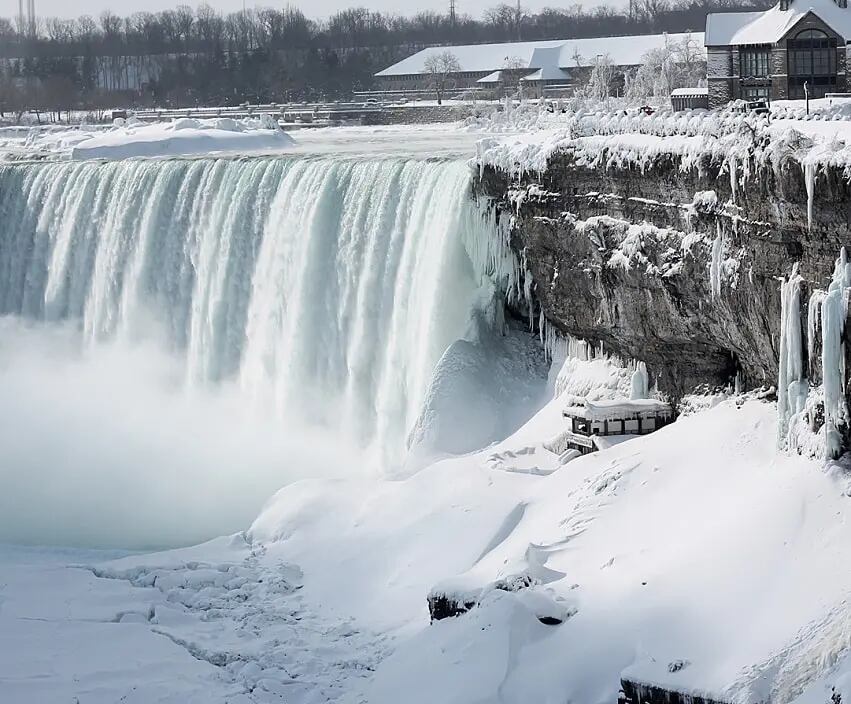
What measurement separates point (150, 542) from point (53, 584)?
342 centimetres

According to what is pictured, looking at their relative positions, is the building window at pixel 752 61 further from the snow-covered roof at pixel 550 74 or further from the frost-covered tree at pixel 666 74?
the snow-covered roof at pixel 550 74

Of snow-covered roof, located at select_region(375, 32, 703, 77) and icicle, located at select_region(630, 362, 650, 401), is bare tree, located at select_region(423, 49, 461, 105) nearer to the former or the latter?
snow-covered roof, located at select_region(375, 32, 703, 77)

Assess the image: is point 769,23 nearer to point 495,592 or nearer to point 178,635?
point 495,592

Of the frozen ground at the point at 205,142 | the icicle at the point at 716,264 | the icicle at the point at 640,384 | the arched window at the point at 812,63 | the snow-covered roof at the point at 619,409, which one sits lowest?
the snow-covered roof at the point at 619,409

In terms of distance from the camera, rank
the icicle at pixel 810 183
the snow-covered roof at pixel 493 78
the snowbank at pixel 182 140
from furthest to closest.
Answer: the snow-covered roof at pixel 493 78 → the snowbank at pixel 182 140 → the icicle at pixel 810 183

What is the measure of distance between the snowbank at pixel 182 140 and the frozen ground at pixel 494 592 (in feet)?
83.7

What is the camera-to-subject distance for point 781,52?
36.3m

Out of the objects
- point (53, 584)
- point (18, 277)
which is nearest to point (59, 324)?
point (18, 277)

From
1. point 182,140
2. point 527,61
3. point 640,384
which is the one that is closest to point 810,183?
point 640,384

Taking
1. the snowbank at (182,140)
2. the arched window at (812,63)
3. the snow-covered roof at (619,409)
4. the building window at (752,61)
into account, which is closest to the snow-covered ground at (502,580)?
the snow-covered roof at (619,409)

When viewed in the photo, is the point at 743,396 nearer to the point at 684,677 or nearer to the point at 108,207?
the point at 684,677

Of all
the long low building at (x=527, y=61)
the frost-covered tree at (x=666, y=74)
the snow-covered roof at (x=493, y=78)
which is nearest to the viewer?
the frost-covered tree at (x=666, y=74)

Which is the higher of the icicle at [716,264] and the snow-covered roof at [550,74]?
the snow-covered roof at [550,74]

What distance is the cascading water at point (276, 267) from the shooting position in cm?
2603
